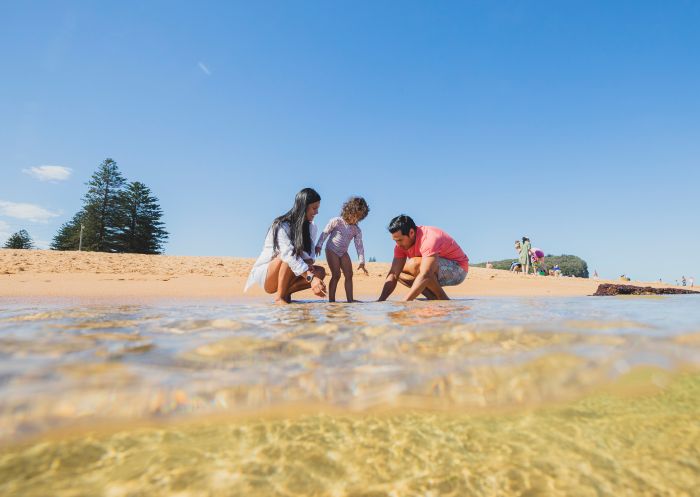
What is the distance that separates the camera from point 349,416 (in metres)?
1.40

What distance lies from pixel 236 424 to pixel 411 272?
4645mm

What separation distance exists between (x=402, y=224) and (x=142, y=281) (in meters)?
7.23

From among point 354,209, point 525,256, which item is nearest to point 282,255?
point 354,209

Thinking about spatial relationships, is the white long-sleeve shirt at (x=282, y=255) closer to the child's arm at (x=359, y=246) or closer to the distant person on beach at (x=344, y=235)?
the distant person on beach at (x=344, y=235)

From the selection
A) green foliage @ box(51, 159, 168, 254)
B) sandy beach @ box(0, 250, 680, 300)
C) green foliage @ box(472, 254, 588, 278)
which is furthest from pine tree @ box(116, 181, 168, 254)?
green foliage @ box(472, 254, 588, 278)

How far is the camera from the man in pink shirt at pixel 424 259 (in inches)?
201

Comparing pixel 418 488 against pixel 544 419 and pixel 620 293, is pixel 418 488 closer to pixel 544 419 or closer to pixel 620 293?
pixel 544 419

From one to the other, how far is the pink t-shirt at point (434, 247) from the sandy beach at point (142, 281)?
94.2 inches

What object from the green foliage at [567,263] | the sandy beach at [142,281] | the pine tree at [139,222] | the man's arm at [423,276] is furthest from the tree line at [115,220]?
the green foliage at [567,263]

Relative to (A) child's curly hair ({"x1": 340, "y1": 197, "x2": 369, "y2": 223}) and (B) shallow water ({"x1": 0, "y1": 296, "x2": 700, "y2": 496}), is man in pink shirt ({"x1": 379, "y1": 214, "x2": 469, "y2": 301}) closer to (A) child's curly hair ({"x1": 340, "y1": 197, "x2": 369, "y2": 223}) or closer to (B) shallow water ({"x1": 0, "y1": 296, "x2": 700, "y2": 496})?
(A) child's curly hair ({"x1": 340, "y1": 197, "x2": 369, "y2": 223})

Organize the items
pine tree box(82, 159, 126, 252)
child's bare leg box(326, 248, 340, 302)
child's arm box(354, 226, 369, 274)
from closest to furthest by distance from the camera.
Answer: child's bare leg box(326, 248, 340, 302)
child's arm box(354, 226, 369, 274)
pine tree box(82, 159, 126, 252)

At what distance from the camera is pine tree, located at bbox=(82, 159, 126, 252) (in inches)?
1833

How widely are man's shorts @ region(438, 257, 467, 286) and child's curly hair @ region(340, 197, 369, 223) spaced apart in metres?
1.45

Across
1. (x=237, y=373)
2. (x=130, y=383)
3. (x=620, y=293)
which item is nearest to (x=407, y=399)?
(x=237, y=373)
